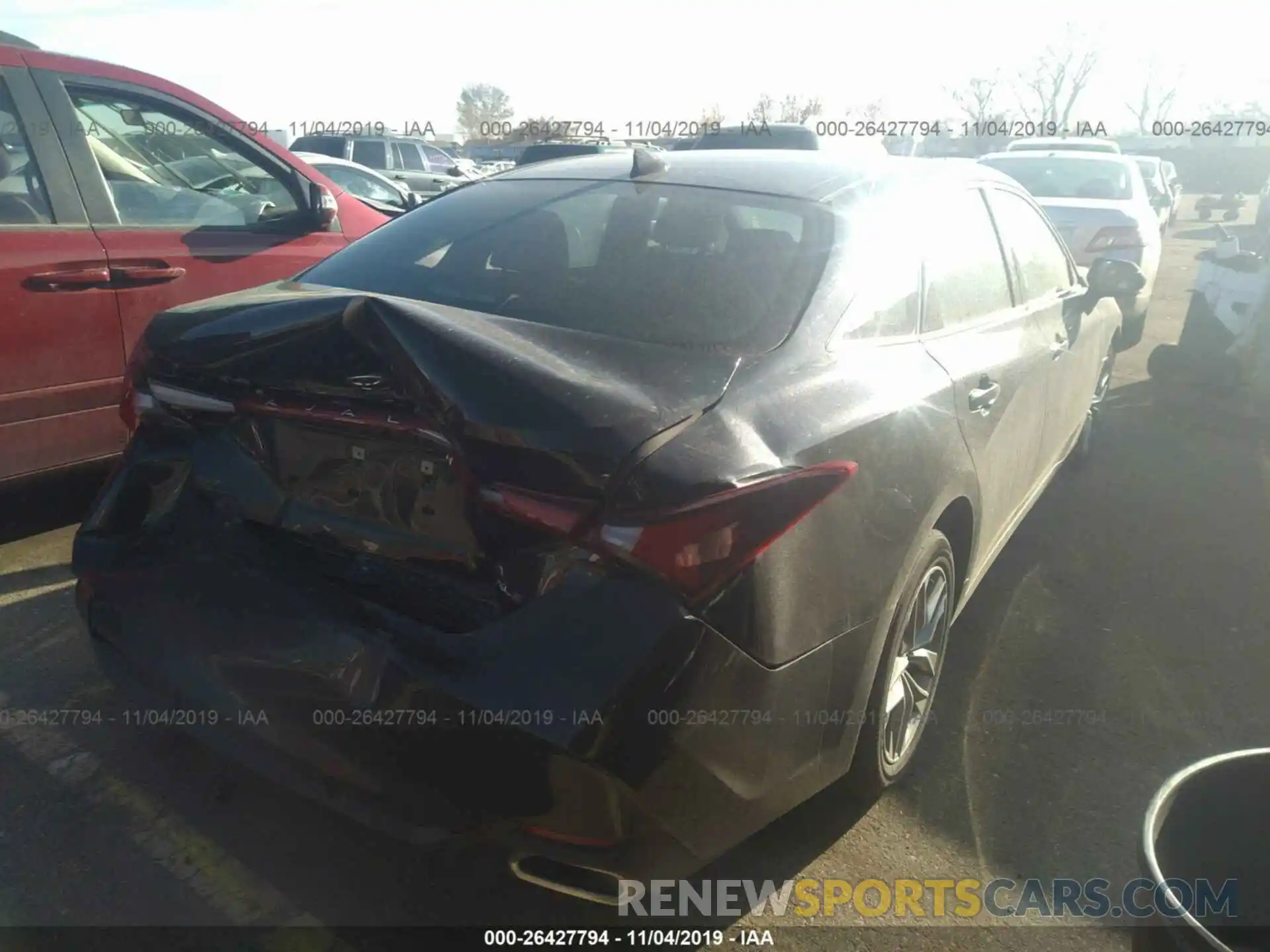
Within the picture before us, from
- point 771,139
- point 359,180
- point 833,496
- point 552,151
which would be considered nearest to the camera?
point 833,496

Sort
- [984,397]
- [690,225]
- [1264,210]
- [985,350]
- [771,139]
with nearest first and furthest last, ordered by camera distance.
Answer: [690,225] < [984,397] < [985,350] < [771,139] < [1264,210]

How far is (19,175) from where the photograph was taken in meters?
3.60

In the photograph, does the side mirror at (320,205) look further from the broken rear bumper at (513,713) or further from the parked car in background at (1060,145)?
the parked car in background at (1060,145)

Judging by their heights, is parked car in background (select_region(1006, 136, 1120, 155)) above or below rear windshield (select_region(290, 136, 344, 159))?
above

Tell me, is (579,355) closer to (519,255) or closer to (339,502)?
(339,502)

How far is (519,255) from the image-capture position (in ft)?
8.89

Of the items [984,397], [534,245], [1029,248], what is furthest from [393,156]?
[984,397]

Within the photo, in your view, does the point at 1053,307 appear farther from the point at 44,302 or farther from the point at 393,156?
the point at 393,156

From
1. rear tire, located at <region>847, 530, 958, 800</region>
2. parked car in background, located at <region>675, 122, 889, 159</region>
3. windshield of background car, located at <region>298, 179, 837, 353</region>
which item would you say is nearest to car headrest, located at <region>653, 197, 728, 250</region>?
windshield of background car, located at <region>298, 179, 837, 353</region>

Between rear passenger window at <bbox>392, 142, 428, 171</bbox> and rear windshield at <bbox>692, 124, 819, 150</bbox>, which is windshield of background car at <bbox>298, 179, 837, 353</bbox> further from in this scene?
rear passenger window at <bbox>392, 142, 428, 171</bbox>

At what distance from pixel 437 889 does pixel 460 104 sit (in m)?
52.8

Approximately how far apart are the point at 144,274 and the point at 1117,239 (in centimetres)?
740

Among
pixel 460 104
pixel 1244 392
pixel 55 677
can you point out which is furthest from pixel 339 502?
pixel 460 104

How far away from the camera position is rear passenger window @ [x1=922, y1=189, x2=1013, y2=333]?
2781mm
